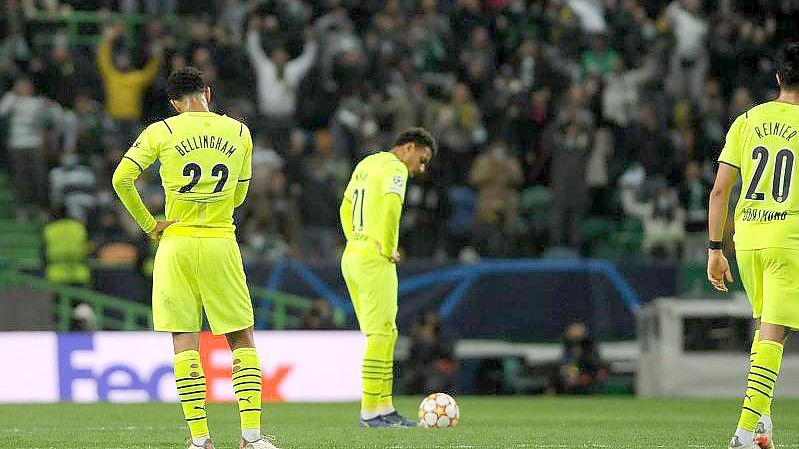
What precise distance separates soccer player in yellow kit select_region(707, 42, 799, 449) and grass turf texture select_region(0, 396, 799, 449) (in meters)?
1.59

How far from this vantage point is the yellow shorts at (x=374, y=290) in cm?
1247

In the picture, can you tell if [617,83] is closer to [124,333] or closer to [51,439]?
[124,333]

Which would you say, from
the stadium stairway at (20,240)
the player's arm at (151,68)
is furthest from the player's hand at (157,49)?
the stadium stairway at (20,240)

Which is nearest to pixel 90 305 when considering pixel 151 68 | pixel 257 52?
pixel 151 68

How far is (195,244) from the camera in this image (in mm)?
9281

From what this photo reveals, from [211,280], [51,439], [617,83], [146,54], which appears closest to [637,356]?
[617,83]

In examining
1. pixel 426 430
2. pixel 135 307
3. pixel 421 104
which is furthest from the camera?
pixel 421 104

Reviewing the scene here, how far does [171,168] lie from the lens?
9.31m

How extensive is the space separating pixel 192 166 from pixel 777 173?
332 centimetres

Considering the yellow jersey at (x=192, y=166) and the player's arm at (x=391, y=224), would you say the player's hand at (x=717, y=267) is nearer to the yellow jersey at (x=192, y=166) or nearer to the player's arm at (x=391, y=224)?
the yellow jersey at (x=192, y=166)

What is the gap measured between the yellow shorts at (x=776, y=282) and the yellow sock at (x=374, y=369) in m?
4.15

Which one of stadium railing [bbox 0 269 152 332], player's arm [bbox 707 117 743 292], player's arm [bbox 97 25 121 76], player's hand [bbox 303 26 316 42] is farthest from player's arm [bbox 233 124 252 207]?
player's hand [bbox 303 26 316 42]

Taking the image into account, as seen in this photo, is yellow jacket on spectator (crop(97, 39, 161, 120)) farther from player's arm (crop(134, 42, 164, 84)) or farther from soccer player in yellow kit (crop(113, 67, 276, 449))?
soccer player in yellow kit (crop(113, 67, 276, 449))

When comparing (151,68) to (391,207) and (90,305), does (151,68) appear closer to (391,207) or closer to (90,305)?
(90,305)
